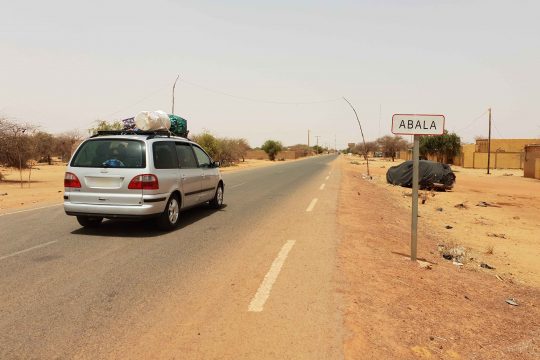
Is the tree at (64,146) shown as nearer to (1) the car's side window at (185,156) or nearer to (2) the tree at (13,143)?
(2) the tree at (13,143)

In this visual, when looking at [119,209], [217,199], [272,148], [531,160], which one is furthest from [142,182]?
[272,148]

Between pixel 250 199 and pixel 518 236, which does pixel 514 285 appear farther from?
pixel 250 199

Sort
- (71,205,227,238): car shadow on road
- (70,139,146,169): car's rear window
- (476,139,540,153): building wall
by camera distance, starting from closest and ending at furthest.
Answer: (70,139,146,169): car's rear window, (71,205,227,238): car shadow on road, (476,139,540,153): building wall

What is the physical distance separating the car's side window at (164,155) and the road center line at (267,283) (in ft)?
9.42

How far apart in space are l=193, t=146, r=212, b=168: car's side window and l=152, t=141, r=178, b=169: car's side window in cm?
133

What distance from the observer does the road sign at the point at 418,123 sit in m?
5.77

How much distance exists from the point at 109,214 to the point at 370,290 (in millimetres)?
4805

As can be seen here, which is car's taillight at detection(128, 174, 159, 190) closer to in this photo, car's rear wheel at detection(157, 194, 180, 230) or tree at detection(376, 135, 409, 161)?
car's rear wheel at detection(157, 194, 180, 230)

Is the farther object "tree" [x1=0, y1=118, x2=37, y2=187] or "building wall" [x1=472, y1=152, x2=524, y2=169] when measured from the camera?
"building wall" [x1=472, y1=152, x2=524, y2=169]

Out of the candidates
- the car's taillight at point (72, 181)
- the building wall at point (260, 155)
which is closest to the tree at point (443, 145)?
the building wall at point (260, 155)

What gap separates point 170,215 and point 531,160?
125 ft

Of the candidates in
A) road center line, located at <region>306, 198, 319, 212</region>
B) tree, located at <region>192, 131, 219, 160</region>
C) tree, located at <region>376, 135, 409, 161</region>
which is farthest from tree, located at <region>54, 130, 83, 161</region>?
tree, located at <region>376, 135, 409, 161</region>

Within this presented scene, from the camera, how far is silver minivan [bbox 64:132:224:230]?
23.5 feet

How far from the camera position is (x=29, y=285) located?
4.68 meters
